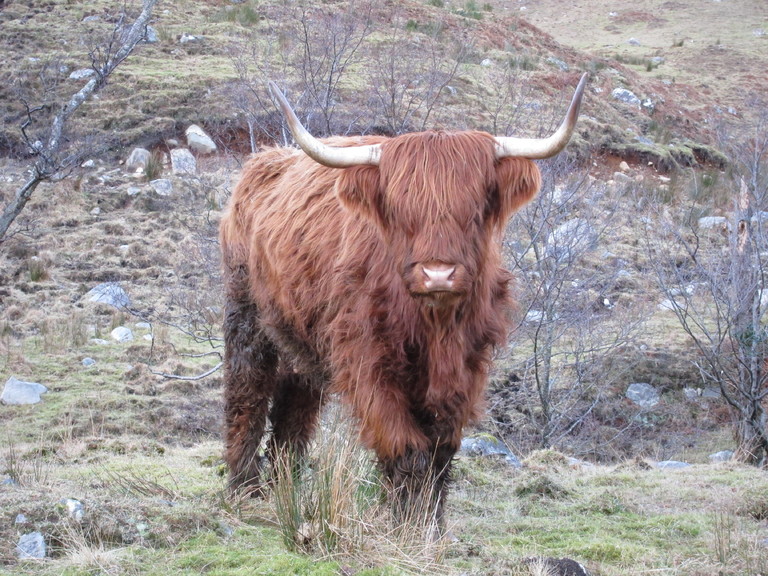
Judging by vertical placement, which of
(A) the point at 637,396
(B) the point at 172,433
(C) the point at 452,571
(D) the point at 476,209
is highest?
(D) the point at 476,209

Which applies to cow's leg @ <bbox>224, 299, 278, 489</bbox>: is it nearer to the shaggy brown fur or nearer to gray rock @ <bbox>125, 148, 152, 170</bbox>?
the shaggy brown fur

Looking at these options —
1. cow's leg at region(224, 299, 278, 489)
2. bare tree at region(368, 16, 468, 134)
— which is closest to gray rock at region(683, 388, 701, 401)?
bare tree at region(368, 16, 468, 134)

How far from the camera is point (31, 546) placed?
10.3ft

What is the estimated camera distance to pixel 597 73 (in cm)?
2525

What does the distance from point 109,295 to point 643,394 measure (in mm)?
7281

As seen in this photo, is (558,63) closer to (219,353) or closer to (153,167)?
(153,167)

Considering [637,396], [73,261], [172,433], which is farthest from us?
[73,261]

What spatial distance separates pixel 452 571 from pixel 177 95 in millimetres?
16901

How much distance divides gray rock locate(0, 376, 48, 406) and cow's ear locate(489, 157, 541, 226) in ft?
19.9

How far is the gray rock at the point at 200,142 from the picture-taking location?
55.1ft

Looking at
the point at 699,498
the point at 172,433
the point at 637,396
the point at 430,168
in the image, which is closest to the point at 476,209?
the point at 430,168

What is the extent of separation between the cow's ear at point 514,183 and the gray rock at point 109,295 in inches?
325

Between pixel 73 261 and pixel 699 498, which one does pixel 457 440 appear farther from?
→ pixel 73 261

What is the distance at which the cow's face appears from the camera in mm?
3367
